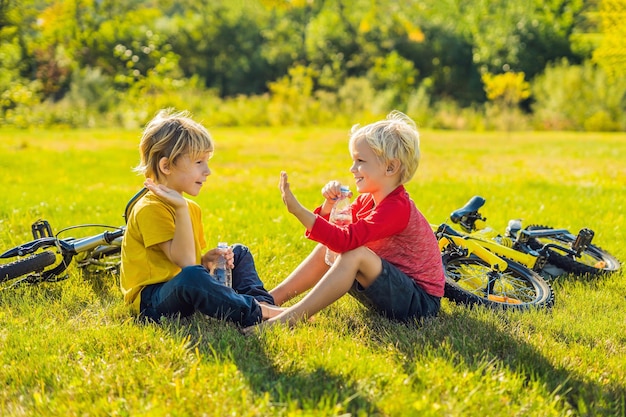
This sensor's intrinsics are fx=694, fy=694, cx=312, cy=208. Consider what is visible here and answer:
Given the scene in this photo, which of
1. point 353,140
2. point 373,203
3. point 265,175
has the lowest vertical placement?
point 265,175

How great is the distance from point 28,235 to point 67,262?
61.9 inches

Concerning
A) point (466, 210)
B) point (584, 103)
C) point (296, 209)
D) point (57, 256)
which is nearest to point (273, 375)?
point (296, 209)

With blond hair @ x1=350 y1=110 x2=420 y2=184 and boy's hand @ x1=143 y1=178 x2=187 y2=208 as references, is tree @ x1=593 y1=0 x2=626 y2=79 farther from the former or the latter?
boy's hand @ x1=143 y1=178 x2=187 y2=208

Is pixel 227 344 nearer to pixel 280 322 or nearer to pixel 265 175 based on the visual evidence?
pixel 280 322

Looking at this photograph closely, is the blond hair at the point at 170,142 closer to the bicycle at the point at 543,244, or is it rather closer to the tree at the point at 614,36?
the bicycle at the point at 543,244

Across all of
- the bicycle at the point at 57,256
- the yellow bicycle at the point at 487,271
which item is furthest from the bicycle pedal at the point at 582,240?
the bicycle at the point at 57,256

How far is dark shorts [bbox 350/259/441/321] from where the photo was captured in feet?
12.5

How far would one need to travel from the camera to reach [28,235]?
5996 millimetres

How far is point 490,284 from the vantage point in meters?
4.59

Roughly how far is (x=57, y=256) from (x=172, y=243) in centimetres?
124

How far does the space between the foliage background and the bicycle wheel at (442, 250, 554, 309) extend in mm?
12062

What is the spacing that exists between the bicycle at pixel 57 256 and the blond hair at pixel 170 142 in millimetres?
459

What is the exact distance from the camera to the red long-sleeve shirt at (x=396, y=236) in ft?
12.1

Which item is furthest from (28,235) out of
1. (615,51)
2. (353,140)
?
(615,51)
